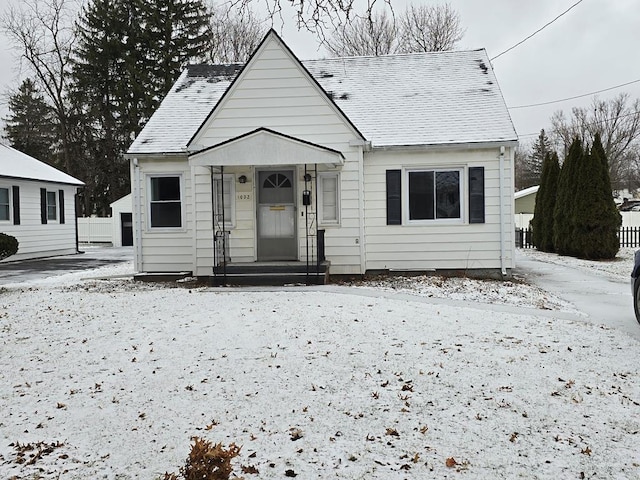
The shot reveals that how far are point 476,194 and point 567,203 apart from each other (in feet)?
25.1

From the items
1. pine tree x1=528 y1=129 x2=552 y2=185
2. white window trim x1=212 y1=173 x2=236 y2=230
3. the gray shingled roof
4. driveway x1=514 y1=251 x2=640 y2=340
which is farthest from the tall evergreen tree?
pine tree x1=528 y1=129 x2=552 y2=185

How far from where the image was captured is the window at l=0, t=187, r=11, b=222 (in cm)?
1917

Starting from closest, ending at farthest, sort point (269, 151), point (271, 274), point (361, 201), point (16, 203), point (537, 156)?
point (269, 151) → point (271, 274) → point (361, 201) → point (16, 203) → point (537, 156)

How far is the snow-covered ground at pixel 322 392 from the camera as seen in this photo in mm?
3713

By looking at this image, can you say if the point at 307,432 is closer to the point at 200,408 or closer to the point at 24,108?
the point at 200,408

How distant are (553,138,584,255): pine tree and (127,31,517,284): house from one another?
652cm

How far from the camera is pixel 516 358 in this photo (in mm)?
5695

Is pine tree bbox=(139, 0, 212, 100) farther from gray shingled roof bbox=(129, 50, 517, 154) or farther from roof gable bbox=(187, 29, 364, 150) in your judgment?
roof gable bbox=(187, 29, 364, 150)

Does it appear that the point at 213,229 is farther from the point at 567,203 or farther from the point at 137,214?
the point at 567,203

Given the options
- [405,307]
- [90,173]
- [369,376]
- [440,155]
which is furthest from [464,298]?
[90,173]

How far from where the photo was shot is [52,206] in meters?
22.2

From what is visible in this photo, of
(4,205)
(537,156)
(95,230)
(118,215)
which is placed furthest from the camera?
(537,156)

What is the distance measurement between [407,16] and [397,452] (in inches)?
1161

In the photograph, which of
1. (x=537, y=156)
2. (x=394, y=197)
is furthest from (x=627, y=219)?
(x=537, y=156)
